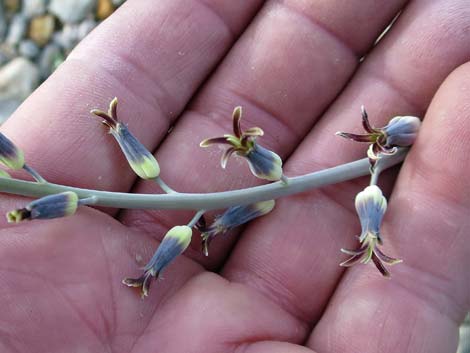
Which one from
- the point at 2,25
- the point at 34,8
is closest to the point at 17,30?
the point at 2,25

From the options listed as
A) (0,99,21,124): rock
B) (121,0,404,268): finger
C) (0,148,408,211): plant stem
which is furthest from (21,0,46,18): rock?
(0,148,408,211): plant stem

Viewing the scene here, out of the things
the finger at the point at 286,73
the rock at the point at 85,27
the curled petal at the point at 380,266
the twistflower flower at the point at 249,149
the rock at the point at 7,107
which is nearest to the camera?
the twistflower flower at the point at 249,149

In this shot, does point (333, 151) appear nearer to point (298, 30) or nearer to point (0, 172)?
point (298, 30)

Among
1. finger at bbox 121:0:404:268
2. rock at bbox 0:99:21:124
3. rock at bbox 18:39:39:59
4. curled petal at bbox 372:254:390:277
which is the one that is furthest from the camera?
rock at bbox 18:39:39:59

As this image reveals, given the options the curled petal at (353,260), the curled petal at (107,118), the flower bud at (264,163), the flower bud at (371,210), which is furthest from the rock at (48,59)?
the curled petal at (353,260)

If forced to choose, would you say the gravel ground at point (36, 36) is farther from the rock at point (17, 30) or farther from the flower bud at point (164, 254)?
the flower bud at point (164, 254)

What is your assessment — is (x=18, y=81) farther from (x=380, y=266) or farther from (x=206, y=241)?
(x=380, y=266)

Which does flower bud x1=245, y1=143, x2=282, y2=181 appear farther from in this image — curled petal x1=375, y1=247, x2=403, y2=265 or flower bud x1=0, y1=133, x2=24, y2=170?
flower bud x1=0, y1=133, x2=24, y2=170

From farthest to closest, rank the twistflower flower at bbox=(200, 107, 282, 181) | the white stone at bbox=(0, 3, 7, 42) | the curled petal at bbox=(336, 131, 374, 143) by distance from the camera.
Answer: the white stone at bbox=(0, 3, 7, 42)
the curled petal at bbox=(336, 131, 374, 143)
the twistflower flower at bbox=(200, 107, 282, 181)
